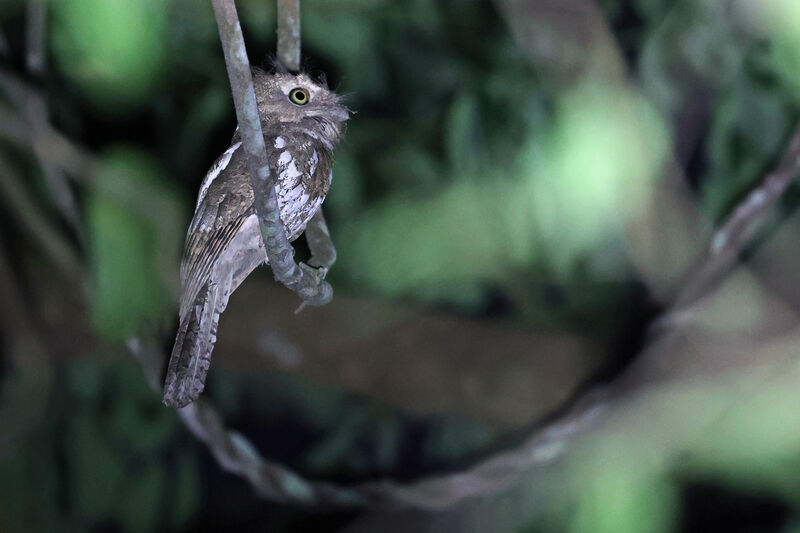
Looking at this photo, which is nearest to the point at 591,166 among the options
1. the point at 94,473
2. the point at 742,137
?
the point at 742,137

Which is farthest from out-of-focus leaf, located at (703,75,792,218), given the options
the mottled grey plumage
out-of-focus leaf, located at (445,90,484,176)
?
the mottled grey plumage

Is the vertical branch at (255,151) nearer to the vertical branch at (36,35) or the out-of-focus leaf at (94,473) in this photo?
the vertical branch at (36,35)

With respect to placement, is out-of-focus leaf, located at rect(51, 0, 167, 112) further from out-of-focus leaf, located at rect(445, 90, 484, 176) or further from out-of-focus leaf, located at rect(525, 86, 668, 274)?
out-of-focus leaf, located at rect(525, 86, 668, 274)

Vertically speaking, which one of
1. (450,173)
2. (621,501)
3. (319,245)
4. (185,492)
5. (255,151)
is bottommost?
(185,492)

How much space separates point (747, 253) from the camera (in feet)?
6.55

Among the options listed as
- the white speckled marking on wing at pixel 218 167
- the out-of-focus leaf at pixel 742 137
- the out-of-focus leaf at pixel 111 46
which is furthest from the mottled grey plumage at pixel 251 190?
the out-of-focus leaf at pixel 742 137

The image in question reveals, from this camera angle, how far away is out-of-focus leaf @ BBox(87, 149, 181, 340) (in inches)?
57.9

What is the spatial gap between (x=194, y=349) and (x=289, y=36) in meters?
0.33

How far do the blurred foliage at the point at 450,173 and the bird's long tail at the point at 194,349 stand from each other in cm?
93

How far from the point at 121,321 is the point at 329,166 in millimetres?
910

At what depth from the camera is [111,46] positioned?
1452 millimetres

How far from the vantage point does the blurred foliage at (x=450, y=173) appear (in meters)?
1.63

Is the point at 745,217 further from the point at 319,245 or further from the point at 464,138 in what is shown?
the point at 319,245

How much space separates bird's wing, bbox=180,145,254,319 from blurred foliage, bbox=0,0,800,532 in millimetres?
864
